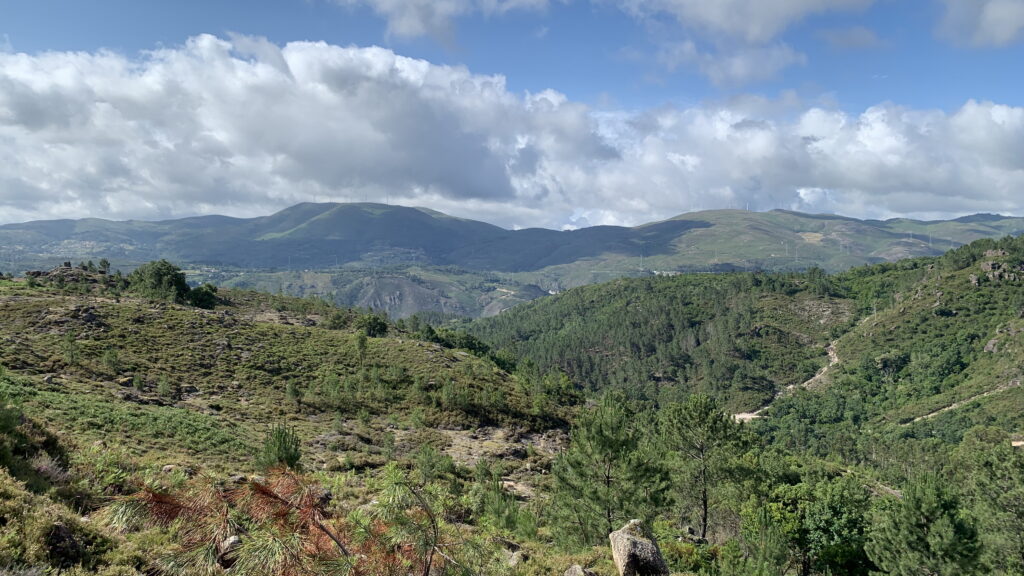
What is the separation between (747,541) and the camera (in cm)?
3519

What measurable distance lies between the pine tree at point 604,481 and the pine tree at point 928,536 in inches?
659

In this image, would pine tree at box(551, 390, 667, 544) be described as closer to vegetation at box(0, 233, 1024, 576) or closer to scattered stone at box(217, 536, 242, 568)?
vegetation at box(0, 233, 1024, 576)

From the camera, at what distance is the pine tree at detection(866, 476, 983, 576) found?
30.6 m

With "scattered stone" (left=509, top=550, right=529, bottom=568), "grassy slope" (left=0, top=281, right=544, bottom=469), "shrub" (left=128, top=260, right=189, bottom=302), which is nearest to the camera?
"scattered stone" (left=509, top=550, right=529, bottom=568)

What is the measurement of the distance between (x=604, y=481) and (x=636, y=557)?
18486 millimetres

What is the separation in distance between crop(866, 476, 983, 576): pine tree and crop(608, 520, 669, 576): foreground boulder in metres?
28.7

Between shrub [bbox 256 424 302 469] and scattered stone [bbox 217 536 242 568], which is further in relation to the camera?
shrub [bbox 256 424 302 469]

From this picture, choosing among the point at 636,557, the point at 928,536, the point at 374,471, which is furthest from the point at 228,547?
the point at 928,536

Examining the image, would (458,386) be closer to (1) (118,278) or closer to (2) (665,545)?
(2) (665,545)

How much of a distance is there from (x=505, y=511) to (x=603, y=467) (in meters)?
8.32

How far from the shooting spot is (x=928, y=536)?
31.5m

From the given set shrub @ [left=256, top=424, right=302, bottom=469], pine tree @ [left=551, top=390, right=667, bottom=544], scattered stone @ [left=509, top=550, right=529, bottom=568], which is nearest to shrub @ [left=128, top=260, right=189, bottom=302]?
shrub @ [left=256, top=424, right=302, bottom=469]

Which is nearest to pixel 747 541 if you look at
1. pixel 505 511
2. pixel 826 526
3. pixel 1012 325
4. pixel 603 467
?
pixel 826 526

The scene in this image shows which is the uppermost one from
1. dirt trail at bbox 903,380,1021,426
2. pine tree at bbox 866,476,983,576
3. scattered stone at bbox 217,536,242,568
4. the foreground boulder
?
scattered stone at bbox 217,536,242,568
